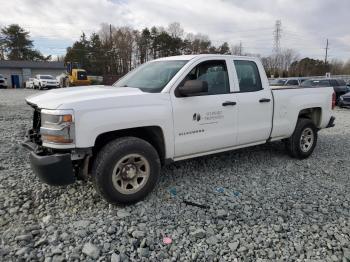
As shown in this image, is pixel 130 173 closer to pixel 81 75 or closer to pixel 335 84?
pixel 335 84

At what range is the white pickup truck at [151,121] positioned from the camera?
3246 mm

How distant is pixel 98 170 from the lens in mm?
3396

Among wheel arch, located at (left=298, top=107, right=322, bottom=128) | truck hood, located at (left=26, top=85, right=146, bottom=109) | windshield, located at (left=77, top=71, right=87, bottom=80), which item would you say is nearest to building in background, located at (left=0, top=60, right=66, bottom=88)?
windshield, located at (left=77, top=71, right=87, bottom=80)

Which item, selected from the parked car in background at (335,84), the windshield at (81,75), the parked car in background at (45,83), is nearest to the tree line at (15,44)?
the parked car in background at (45,83)

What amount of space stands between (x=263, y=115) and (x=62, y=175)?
3234 millimetres

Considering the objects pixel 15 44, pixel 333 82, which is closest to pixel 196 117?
pixel 333 82

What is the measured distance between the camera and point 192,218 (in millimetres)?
3457

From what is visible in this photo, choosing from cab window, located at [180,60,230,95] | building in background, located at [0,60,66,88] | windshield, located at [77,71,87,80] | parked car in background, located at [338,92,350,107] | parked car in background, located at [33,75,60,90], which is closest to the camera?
cab window, located at [180,60,230,95]

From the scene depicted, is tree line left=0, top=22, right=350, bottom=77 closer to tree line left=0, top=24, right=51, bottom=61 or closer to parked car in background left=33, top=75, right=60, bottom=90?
tree line left=0, top=24, right=51, bottom=61

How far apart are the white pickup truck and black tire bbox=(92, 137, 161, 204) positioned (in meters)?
0.01

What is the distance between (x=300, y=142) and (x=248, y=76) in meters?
1.79

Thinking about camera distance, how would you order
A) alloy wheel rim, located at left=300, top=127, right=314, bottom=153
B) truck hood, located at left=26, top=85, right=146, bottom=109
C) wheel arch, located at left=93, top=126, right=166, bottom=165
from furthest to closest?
alloy wheel rim, located at left=300, top=127, right=314, bottom=153 → wheel arch, located at left=93, top=126, right=166, bottom=165 → truck hood, located at left=26, top=85, right=146, bottom=109

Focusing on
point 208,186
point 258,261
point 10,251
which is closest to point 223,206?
point 208,186

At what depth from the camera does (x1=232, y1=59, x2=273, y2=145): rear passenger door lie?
4633 millimetres
